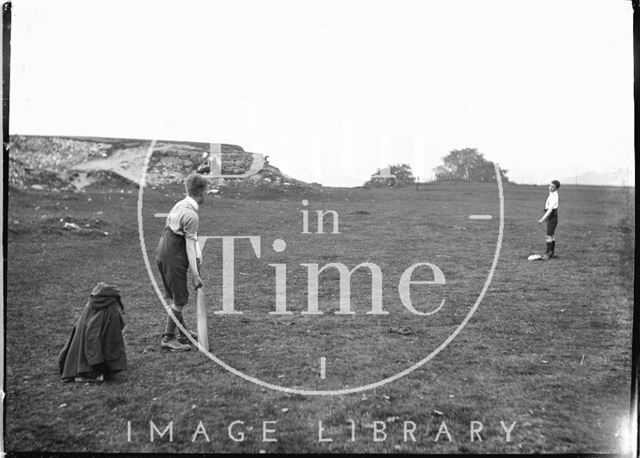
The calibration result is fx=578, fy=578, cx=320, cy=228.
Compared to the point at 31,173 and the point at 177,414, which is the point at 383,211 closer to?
the point at 31,173

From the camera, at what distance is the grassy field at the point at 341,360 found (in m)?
5.46

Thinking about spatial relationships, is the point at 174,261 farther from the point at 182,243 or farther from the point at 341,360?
the point at 341,360

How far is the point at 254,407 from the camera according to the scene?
18.6 ft

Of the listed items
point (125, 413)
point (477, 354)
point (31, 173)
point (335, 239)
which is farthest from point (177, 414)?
point (31, 173)

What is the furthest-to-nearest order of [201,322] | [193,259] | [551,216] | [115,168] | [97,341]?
[115,168], [551,216], [201,322], [193,259], [97,341]

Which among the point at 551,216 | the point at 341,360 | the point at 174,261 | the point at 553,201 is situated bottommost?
the point at 341,360

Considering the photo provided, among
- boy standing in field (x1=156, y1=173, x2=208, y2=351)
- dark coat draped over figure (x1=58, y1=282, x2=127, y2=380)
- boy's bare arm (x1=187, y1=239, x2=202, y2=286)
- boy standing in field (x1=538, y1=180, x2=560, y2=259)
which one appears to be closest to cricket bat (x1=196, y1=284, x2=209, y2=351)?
boy standing in field (x1=156, y1=173, x2=208, y2=351)

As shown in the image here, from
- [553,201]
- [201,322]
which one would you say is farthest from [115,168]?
[201,322]

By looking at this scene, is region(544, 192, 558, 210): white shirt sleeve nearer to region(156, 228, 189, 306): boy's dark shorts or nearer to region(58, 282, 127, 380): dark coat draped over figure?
region(156, 228, 189, 306): boy's dark shorts

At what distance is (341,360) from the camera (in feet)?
22.1

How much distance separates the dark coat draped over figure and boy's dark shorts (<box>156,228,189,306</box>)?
0.62 meters

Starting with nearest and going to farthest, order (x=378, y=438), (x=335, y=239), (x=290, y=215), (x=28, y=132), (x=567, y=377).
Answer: (x=378, y=438) < (x=567, y=377) < (x=28, y=132) < (x=335, y=239) < (x=290, y=215)

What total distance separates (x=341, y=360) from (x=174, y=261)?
2219 mm

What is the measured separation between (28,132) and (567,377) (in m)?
7.84
